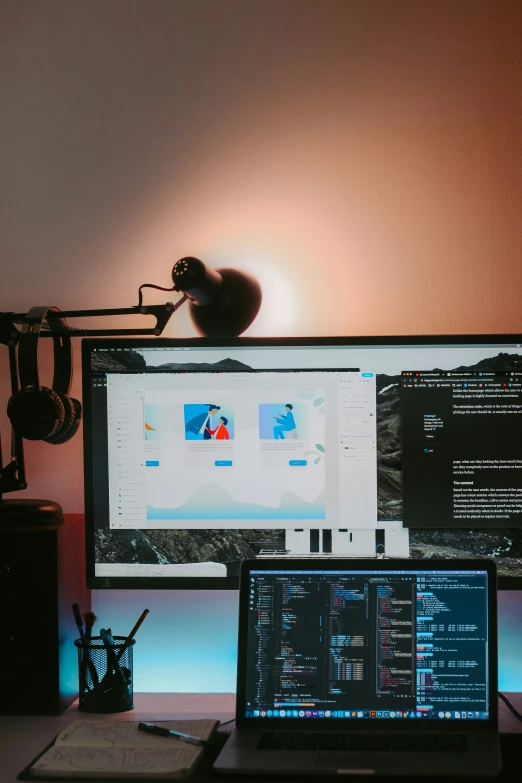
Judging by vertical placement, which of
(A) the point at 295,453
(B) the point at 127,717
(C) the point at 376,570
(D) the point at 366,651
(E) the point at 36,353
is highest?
(E) the point at 36,353

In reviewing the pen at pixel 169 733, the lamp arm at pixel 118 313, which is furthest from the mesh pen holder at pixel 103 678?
the lamp arm at pixel 118 313

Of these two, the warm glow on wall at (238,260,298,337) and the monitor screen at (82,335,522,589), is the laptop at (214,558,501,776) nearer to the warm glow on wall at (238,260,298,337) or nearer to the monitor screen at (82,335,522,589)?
the monitor screen at (82,335,522,589)

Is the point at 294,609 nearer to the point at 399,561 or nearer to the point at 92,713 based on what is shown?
the point at 399,561

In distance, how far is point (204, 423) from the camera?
1.25 meters

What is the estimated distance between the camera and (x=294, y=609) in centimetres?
110

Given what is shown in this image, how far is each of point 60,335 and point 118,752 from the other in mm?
657

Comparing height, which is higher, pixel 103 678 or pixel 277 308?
pixel 277 308

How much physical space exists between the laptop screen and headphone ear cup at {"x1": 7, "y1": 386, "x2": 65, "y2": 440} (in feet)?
1.28

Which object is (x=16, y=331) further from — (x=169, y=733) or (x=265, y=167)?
(x=169, y=733)

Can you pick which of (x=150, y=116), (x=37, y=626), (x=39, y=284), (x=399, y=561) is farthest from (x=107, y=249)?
(x=399, y=561)

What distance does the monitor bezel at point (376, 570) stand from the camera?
1.04 m

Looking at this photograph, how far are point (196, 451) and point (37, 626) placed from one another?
0.37 metres

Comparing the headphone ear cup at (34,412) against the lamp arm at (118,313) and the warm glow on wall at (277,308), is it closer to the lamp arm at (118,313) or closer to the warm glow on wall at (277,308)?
the lamp arm at (118,313)

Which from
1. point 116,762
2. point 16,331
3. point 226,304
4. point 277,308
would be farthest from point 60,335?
point 116,762
